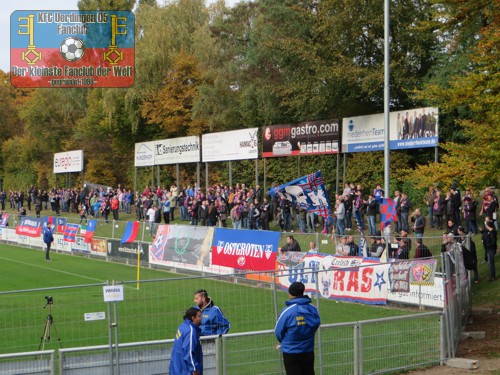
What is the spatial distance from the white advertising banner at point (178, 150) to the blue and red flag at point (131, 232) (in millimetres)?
13765

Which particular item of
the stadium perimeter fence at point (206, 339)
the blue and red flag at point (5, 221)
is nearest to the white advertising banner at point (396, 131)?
the stadium perimeter fence at point (206, 339)

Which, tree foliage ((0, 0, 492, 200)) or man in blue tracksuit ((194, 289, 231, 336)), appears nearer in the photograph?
man in blue tracksuit ((194, 289, 231, 336))

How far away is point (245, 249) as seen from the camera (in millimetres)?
23609

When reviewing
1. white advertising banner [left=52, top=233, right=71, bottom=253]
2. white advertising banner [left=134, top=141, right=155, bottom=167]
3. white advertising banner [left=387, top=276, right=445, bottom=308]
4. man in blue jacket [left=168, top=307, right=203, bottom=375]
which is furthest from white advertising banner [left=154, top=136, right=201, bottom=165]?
man in blue jacket [left=168, top=307, right=203, bottom=375]

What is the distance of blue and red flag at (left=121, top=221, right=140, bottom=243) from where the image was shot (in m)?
30.7

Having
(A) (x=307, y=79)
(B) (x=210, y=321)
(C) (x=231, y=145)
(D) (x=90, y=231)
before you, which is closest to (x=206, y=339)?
(B) (x=210, y=321)

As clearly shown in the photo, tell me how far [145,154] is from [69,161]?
571 inches

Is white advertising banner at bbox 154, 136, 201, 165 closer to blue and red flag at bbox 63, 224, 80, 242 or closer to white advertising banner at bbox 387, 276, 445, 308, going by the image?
blue and red flag at bbox 63, 224, 80, 242

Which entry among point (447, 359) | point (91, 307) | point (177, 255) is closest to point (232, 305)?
point (91, 307)

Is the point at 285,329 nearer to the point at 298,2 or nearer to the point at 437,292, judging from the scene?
the point at 437,292

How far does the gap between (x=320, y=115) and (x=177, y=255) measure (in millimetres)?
14762

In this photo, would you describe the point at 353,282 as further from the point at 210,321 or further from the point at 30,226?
the point at 30,226

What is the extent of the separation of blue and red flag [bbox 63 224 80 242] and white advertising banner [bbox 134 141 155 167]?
1363cm

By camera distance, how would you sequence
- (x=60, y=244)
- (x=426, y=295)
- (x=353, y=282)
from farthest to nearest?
(x=60, y=244) → (x=353, y=282) → (x=426, y=295)
